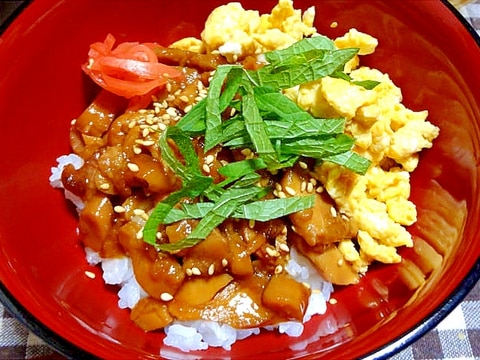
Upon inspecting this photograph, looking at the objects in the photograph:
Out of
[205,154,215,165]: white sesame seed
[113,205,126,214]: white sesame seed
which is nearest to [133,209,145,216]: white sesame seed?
[113,205,126,214]: white sesame seed

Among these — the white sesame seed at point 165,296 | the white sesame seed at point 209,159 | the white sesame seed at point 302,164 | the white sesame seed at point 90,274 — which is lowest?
the white sesame seed at point 90,274

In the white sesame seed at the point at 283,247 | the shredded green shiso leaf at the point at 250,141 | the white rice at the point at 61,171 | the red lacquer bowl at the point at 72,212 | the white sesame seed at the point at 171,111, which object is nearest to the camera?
the red lacquer bowl at the point at 72,212

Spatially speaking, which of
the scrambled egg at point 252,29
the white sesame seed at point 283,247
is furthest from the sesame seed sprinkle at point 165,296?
the scrambled egg at point 252,29

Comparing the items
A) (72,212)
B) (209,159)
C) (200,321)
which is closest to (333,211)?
(209,159)

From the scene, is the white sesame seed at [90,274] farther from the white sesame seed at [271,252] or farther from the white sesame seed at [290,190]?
the white sesame seed at [290,190]

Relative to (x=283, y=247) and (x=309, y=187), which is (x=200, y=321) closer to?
(x=283, y=247)

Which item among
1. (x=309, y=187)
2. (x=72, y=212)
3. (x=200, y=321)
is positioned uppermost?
(x=309, y=187)

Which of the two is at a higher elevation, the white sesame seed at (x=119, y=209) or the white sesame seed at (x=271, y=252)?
the white sesame seed at (x=119, y=209)

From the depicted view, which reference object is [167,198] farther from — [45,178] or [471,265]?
[471,265]
